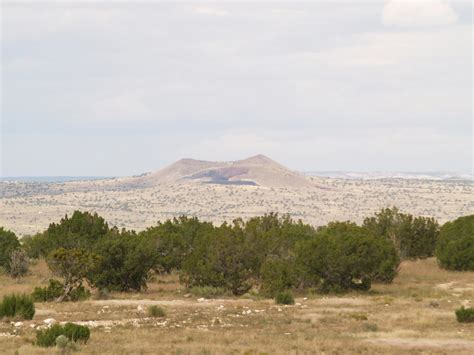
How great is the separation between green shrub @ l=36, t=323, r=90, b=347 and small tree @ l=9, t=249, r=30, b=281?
79.5 feet

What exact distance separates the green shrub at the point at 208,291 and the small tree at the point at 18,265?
479 inches

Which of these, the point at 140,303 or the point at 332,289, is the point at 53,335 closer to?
the point at 140,303

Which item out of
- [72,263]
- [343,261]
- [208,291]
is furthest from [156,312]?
[343,261]

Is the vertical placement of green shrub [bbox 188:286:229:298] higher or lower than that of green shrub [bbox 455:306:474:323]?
lower

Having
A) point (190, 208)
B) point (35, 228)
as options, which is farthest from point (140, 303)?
point (190, 208)

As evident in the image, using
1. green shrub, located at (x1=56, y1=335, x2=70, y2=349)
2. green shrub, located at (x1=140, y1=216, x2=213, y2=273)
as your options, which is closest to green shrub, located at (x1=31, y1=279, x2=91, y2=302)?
green shrub, located at (x1=140, y1=216, x2=213, y2=273)

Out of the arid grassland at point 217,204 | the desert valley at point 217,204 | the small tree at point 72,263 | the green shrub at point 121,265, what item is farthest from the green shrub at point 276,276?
the desert valley at point 217,204

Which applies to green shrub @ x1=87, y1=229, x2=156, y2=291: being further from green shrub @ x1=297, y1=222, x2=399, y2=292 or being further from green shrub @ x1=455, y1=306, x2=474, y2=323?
green shrub @ x1=455, y1=306, x2=474, y2=323

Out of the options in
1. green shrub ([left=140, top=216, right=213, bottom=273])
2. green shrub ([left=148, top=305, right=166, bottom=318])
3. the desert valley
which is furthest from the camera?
the desert valley

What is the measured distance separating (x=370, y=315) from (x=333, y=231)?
1401 centimetres

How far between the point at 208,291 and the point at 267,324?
12.0 metres

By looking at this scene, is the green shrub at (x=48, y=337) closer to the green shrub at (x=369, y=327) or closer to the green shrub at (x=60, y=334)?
the green shrub at (x=60, y=334)

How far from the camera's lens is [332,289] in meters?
37.4

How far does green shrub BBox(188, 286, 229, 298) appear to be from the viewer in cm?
3603
